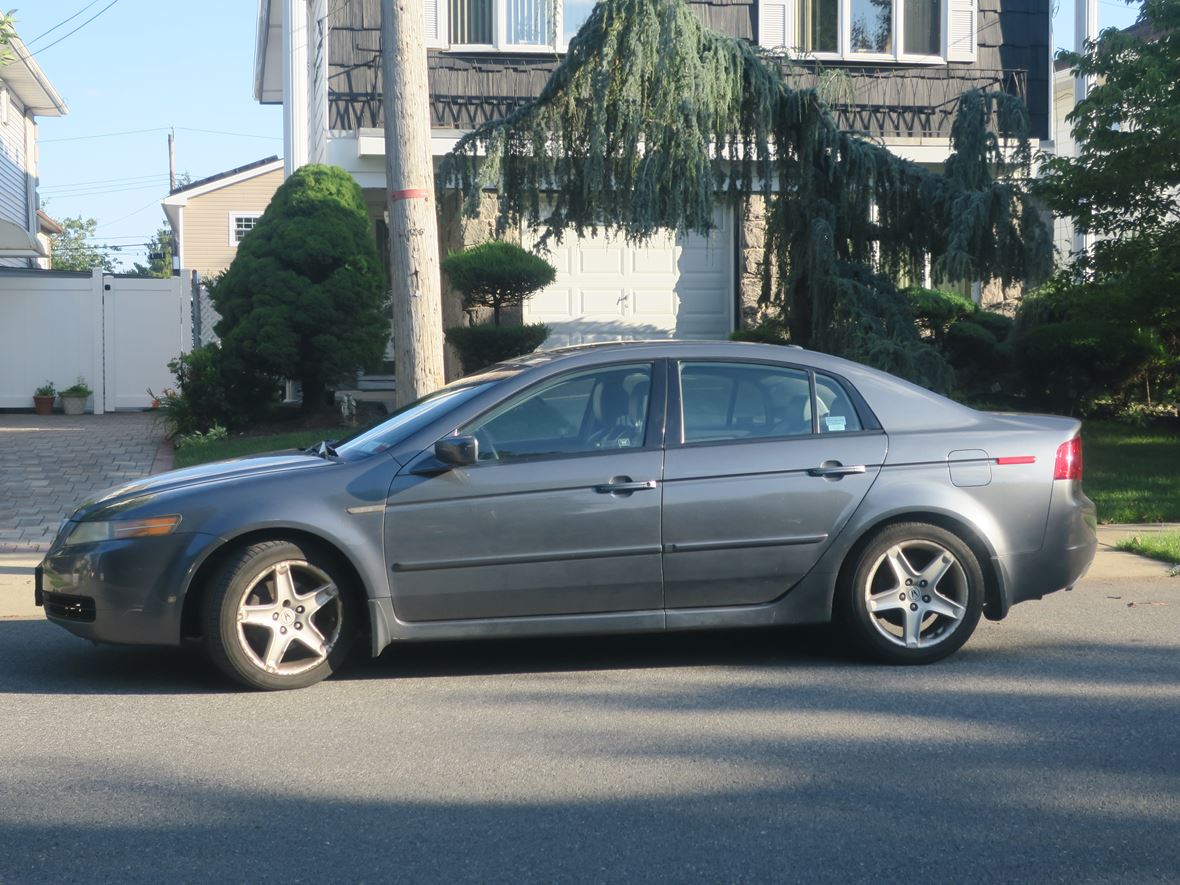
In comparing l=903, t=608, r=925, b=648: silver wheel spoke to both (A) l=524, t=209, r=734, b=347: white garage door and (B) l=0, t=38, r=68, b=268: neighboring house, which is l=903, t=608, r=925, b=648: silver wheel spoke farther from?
(B) l=0, t=38, r=68, b=268: neighboring house

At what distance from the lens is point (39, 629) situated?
7715 mm

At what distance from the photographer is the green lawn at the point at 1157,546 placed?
30.9 feet

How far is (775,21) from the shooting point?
18.8 metres

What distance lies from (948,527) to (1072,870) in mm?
2700

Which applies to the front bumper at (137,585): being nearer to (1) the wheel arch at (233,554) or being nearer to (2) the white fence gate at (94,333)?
(1) the wheel arch at (233,554)

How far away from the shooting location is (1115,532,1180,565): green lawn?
941cm

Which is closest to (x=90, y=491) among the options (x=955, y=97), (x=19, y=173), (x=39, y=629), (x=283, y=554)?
(x=39, y=629)

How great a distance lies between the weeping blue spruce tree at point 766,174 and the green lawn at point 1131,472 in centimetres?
186

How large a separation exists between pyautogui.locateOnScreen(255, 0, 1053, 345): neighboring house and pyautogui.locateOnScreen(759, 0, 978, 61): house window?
0.02 metres

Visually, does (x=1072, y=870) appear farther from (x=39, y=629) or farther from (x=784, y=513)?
(x=39, y=629)

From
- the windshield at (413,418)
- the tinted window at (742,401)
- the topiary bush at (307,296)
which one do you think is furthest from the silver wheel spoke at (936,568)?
the topiary bush at (307,296)

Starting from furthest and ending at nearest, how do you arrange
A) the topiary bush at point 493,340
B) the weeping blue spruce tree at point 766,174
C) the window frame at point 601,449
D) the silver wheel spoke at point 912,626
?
1. the topiary bush at point 493,340
2. the weeping blue spruce tree at point 766,174
3. the silver wheel spoke at point 912,626
4. the window frame at point 601,449

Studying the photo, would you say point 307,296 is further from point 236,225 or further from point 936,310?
point 236,225

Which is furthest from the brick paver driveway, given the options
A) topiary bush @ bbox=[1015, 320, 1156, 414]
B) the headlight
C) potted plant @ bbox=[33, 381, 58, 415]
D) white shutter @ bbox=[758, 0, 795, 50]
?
topiary bush @ bbox=[1015, 320, 1156, 414]
